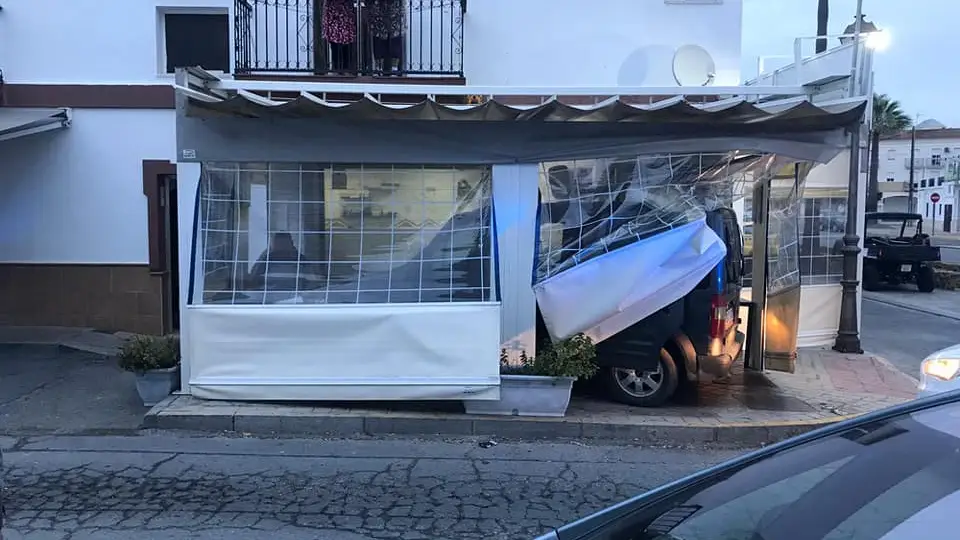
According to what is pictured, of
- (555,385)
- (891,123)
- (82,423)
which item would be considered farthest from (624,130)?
(891,123)

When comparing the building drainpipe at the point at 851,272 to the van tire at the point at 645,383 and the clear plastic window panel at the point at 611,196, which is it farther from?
the van tire at the point at 645,383

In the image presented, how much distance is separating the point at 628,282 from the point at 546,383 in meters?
1.14

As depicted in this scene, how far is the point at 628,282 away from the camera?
6555mm

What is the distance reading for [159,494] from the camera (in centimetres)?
517

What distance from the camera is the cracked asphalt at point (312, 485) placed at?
4652mm

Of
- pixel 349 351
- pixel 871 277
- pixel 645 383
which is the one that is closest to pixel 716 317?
pixel 645 383

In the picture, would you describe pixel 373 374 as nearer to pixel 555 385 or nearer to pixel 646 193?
pixel 555 385

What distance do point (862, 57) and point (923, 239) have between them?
11.5 m

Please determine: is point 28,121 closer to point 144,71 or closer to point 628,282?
point 144,71

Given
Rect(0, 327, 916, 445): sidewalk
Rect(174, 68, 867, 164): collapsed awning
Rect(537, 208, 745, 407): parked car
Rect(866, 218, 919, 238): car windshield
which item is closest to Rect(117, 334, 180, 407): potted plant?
Rect(0, 327, 916, 445): sidewalk

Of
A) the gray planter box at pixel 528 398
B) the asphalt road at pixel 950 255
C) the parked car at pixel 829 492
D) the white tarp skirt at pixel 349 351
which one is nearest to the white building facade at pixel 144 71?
the white tarp skirt at pixel 349 351

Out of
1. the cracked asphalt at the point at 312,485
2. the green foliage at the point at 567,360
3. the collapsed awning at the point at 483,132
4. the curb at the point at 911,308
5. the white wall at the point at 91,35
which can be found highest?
the white wall at the point at 91,35

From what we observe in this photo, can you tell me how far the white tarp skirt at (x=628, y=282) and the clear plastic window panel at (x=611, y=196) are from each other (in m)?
0.26

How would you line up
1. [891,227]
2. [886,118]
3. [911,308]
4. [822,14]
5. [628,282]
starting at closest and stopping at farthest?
[628,282] → [911,308] → [822,14] → [891,227] → [886,118]
